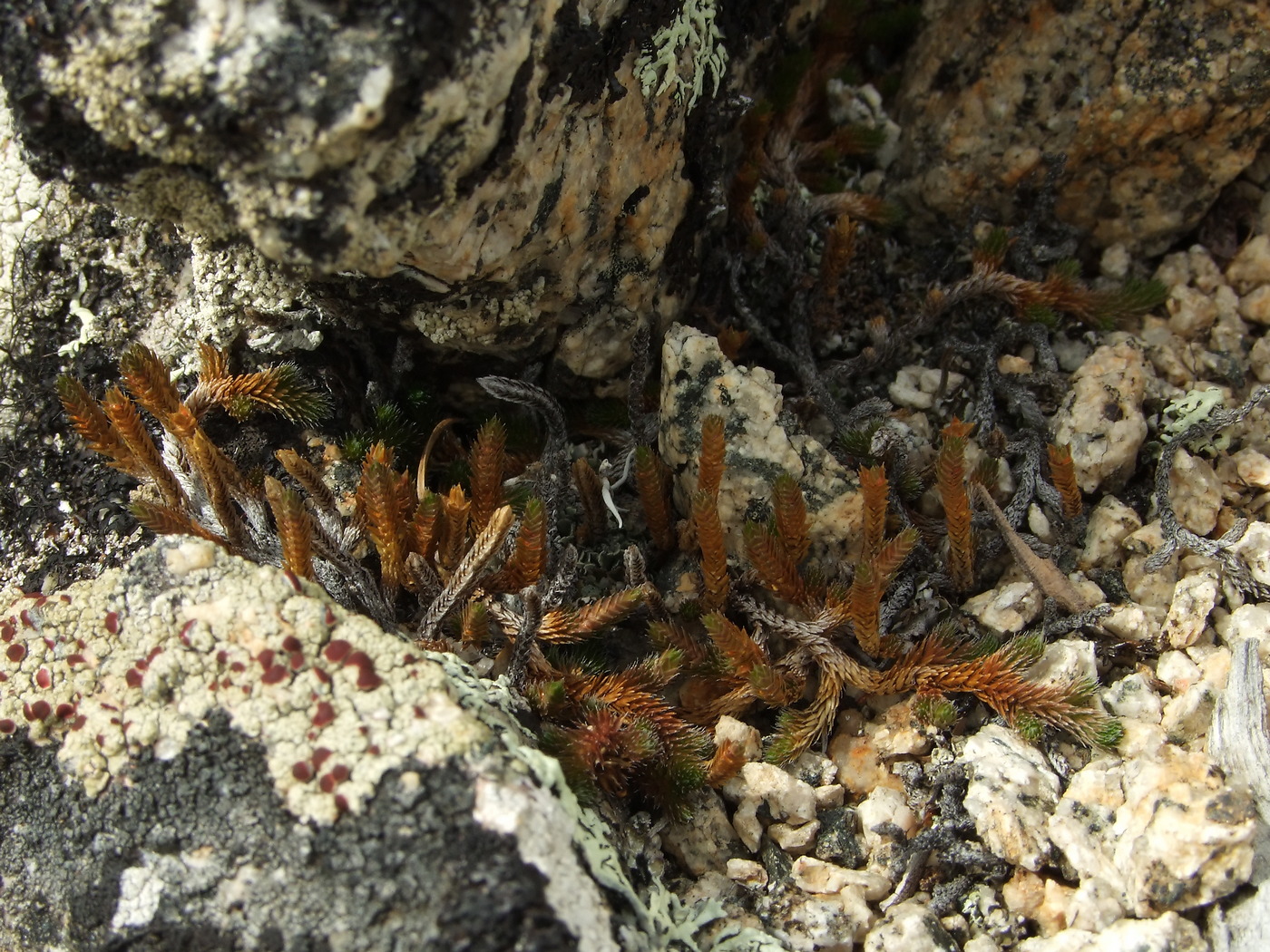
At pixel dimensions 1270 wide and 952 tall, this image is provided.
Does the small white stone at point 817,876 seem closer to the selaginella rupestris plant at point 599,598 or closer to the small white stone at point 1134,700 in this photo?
the selaginella rupestris plant at point 599,598

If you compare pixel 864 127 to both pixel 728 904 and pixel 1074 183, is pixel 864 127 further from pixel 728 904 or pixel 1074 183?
pixel 728 904

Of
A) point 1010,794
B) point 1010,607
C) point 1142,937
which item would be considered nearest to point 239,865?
point 1010,794

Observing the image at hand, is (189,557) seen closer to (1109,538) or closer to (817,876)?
(817,876)

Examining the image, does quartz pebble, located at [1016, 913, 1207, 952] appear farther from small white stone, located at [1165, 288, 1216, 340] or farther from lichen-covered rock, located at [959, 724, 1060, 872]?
small white stone, located at [1165, 288, 1216, 340]

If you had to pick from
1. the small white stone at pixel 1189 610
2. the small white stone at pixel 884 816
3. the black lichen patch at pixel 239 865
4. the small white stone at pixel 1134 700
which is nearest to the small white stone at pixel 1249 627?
the small white stone at pixel 1189 610

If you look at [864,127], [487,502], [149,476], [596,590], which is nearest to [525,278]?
[487,502]

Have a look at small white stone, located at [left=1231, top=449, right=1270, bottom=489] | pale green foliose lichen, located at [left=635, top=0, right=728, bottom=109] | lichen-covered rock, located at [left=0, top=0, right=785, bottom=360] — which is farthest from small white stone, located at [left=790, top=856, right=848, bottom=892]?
pale green foliose lichen, located at [left=635, top=0, right=728, bottom=109]
